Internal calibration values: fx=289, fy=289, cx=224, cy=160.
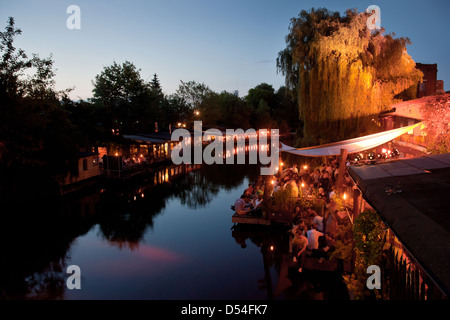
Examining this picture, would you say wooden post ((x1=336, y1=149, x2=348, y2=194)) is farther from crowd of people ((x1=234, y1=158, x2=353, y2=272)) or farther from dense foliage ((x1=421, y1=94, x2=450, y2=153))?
dense foliage ((x1=421, y1=94, x2=450, y2=153))

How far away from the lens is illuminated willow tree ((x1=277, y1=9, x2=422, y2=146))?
14930 millimetres

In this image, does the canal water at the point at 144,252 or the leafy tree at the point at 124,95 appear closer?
the canal water at the point at 144,252

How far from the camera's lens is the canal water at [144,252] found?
757 cm

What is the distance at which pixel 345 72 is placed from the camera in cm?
1493

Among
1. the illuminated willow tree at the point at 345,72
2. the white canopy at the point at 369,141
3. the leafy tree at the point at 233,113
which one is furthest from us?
the leafy tree at the point at 233,113

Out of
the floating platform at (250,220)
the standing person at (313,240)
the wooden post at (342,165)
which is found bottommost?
the floating platform at (250,220)

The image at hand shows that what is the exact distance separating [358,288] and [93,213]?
13.5 m

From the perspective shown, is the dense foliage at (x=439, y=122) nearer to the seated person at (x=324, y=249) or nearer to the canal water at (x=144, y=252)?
the seated person at (x=324, y=249)

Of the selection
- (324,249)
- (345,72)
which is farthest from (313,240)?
(345,72)

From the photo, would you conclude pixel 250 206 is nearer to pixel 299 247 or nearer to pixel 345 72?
pixel 299 247

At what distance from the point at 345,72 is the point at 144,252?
12.8 m

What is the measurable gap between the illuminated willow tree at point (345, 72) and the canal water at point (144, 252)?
752cm

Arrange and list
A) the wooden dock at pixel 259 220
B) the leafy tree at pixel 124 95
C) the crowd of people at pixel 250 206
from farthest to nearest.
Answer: the leafy tree at pixel 124 95 < the crowd of people at pixel 250 206 < the wooden dock at pixel 259 220

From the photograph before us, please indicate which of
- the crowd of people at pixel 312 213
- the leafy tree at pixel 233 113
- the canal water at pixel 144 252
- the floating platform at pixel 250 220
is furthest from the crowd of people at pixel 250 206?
the leafy tree at pixel 233 113
